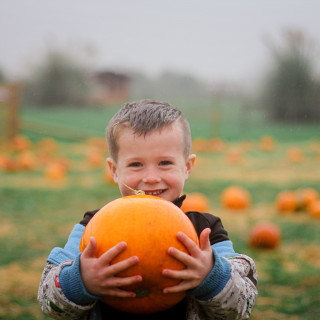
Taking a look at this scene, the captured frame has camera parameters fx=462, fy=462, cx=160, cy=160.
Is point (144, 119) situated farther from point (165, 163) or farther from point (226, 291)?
point (226, 291)

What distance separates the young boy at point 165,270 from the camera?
1607 millimetres

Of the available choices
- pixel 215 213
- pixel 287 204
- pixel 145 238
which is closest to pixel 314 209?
pixel 287 204

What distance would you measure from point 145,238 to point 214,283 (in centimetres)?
32

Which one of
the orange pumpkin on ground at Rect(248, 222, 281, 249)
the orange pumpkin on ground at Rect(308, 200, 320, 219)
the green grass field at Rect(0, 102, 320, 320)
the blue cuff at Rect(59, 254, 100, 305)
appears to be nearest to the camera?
the blue cuff at Rect(59, 254, 100, 305)

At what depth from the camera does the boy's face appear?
206 centimetres

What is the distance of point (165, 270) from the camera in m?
1.57

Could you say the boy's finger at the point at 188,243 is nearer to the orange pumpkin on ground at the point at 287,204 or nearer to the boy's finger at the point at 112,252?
the boy's finger at the point at 112,252

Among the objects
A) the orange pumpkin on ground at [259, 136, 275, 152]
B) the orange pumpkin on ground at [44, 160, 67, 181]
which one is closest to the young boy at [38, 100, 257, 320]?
the orange pumpkin on ground at [44, 160, 67, 181]

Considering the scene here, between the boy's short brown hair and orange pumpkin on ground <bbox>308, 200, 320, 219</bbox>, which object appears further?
orange pumpkin on ground <bbox>308, 200, 320, 219</bbox>

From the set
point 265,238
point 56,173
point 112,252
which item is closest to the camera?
point 112,252

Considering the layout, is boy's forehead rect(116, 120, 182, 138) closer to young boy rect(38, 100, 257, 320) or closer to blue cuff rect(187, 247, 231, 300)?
young boy rect(38, 100, 257, 320)

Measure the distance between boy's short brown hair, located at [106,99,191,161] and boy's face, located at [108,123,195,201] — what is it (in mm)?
28

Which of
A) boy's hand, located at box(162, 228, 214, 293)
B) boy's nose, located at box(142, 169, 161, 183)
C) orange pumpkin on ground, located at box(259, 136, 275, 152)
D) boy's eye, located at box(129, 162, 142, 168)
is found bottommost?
boy's hand, located at box(162, 228, 214, 293)

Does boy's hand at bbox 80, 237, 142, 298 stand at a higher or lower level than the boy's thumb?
lower
